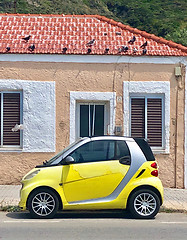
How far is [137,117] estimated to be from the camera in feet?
46.9

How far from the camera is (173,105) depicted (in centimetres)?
1419

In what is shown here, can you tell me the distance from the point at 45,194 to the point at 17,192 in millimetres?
3235

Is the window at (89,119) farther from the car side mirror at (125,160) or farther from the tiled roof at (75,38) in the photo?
the car side mirror at (125,160)

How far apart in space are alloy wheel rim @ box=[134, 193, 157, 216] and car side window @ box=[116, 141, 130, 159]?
864 millimetres

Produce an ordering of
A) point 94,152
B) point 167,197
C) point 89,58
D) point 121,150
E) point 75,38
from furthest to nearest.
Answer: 1. point 75,38
2. point 89,58
3. point 167,197
4. point 121,150
5. point 94,152

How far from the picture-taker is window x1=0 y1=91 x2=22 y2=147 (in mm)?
14000

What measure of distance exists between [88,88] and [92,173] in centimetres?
486

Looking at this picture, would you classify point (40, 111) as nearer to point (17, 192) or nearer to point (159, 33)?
point (17, 192)

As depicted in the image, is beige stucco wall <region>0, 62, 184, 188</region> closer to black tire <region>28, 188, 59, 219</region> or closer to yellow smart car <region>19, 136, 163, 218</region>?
yellow smart car <region>19, 136, 163, 218</region>

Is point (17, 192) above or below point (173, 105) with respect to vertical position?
below

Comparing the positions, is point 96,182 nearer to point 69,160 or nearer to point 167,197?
point 69,160

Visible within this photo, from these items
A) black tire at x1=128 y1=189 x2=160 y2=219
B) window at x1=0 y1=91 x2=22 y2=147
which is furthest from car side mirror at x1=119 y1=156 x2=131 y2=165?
window at x1=0 y1=91 x2=22 y2=147

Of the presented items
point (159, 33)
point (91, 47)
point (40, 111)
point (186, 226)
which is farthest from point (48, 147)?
point (159, 33)

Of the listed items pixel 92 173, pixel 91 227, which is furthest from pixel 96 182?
pixel 91 227
